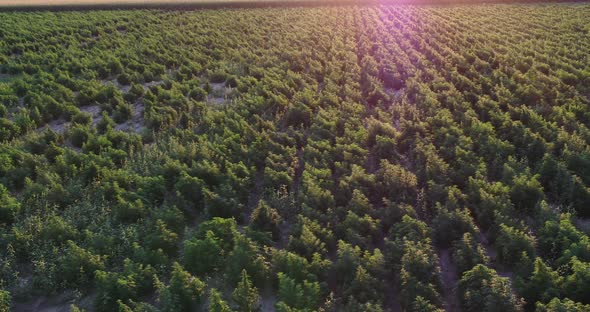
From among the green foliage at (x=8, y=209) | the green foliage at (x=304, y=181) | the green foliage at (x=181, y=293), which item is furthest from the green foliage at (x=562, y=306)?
the green foliage at (x=8, y=209)

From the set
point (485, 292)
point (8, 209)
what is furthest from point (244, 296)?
point (8, 209)

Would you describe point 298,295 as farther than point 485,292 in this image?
Yes

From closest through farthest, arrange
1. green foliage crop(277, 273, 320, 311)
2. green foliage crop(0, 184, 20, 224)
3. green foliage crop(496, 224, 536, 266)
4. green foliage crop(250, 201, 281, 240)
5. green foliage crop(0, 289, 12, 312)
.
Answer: green foliage crop(277, 273, 320, 311) < green foliage crop(0, 289, 12, 312) < green foliage crop(496, 224, 536, 266) < green foliage crop(250, 201, 281, 240) < green foliage crop(0, 184, 20, 224)

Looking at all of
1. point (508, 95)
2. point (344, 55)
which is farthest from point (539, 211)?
point (344, 55)

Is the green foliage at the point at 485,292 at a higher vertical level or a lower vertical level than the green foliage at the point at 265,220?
higher

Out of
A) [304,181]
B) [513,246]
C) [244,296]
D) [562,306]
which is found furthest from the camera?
[304,181]

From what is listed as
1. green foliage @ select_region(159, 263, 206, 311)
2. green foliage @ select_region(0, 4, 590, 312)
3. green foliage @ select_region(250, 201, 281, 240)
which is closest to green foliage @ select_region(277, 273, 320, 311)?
green foliage @ select_region(0, 4, 590, 312)

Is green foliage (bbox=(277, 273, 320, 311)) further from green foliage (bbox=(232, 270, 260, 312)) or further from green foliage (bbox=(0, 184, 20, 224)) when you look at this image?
green foliage (bbox=(0, 184, 20, 224))

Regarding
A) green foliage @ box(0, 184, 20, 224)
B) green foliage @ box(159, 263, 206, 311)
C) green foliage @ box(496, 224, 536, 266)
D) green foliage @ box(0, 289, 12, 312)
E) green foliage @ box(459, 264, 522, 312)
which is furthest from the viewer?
green foliage @ box(0, 184, 20, 224)

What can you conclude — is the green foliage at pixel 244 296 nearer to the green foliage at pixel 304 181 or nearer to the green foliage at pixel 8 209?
the green foliage at pixel 304 181

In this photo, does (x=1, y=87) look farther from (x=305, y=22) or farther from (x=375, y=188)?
(x=305, y=22)

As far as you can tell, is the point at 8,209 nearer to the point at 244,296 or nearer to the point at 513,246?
the point at 244,296
